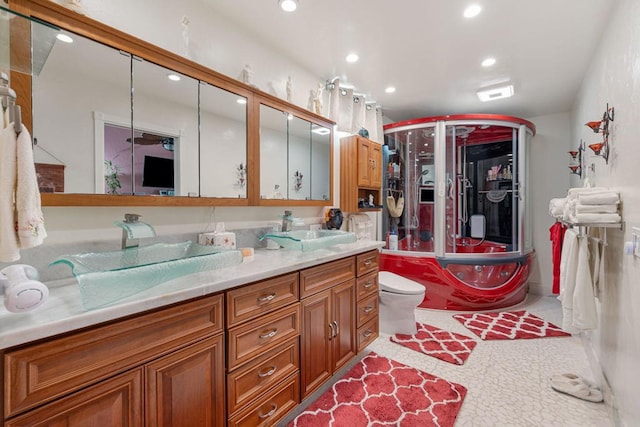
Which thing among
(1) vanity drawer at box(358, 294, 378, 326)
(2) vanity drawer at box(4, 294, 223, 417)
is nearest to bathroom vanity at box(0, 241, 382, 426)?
(2) vanity drawer at box(4, 294, 223, 417)

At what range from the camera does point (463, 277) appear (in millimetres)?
3307

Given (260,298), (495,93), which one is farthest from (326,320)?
(495,93)

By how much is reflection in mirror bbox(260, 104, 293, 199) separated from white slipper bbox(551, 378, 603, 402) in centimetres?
228

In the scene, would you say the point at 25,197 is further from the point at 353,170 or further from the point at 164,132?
the point at 353,170

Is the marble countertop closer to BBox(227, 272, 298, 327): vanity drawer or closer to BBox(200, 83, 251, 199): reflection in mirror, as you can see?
BBox(227, 272, 298, 327): vanity drawer

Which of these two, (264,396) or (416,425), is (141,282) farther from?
(416,425)

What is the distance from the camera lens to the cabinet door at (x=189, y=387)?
3.16ft

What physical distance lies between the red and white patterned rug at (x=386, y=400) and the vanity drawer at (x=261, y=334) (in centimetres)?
56

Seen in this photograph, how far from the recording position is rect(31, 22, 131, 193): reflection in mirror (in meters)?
1.10

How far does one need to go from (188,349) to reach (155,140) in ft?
3.40

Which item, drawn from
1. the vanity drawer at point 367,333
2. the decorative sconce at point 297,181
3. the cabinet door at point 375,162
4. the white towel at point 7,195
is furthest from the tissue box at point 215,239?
the cabinet door at point 375,162

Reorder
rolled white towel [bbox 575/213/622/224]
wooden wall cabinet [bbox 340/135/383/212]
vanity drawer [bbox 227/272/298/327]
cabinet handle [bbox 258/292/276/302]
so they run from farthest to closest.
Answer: wooden wall cabinet [bbox 340/135/383/212]
rolled white towel [bbox 575/213/622/224]
cabinet handle [bbox 258/292/276/302]
vanity drawer [bbox 227/272/298/327]

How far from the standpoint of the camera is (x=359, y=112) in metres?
3.05

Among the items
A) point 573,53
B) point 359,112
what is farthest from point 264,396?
point 573,53
